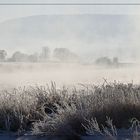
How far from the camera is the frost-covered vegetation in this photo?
1405cm

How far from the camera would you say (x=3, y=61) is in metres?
57.0

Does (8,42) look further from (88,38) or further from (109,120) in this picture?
(109,120)

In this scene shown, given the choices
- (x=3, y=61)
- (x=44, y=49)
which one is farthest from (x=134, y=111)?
(x=44, y=49)

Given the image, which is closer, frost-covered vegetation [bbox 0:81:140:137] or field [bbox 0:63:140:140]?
field [bbox 0:63:140:140]

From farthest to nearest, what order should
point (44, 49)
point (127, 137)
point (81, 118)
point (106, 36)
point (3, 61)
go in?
point (106, 36) < point (44, 49) < point (3, 61) < point (81, 118) < point (127, 137)

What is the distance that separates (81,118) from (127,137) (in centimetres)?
140

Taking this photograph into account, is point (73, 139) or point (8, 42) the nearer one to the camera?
point (73, 139)

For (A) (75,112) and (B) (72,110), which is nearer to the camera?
(A) (75,112)

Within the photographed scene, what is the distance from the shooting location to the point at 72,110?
1459 cm

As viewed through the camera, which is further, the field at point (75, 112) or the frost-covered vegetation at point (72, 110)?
the frost-covered vegetation at point (72, 110)

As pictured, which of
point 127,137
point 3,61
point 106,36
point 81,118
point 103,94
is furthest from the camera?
point 106,36

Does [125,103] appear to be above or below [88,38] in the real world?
below

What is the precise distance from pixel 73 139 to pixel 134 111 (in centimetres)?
154

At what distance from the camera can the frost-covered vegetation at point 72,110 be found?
1405cm
